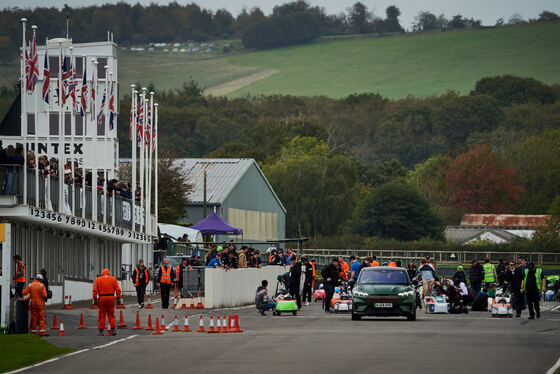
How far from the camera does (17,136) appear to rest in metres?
60.2

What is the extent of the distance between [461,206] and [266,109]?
2123 inches

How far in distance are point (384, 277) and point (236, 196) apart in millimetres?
51132

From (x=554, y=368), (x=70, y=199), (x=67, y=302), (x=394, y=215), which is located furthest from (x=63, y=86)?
(x=394, y=215)

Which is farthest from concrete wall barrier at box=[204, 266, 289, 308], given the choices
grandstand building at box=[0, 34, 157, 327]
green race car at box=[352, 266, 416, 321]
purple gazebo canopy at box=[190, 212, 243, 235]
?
green race car at box=[352, 266, 416, 321]

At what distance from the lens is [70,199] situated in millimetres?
41656

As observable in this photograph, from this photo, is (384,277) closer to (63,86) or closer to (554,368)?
(63,86)

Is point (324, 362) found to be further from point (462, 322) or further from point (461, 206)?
point (461, 206)

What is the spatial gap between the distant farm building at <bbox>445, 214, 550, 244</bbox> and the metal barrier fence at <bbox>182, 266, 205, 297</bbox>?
250 ft

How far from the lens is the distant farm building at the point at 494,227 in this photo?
117 m

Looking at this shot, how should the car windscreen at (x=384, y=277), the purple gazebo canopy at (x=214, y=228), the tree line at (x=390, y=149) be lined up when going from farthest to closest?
the tree line at (x=390, y=149) < the purple gazebo canopy at (x=214, y=228) < the car windscreen at (x=384, y=277)

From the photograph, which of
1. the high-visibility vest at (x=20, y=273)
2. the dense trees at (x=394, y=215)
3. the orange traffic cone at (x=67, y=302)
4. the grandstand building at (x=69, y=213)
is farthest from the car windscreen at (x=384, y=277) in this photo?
the dense trees at (x=394, y=215)

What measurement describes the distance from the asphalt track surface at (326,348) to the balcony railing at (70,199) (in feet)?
15.5

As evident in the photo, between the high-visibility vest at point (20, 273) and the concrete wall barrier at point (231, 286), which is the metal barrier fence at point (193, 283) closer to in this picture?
the concrete wall barrier at point (231, 286)

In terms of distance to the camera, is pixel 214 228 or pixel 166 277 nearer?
pixel 166 277
